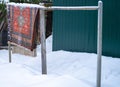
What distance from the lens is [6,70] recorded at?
21.7 ft

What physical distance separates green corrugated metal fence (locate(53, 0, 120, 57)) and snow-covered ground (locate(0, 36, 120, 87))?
310 millimetres

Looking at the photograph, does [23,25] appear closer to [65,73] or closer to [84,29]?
[65,73]

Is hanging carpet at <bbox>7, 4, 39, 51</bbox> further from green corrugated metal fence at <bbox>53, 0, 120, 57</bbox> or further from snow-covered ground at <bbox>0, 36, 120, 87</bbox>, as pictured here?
green corrugated metal fence at <bbox>53, 0, 120, 57</bbox>

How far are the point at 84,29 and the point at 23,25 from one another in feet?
5.64

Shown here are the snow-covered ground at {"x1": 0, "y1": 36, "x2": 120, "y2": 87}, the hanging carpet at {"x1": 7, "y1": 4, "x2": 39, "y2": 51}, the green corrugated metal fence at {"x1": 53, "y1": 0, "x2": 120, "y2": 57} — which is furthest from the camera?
the green corrugated metal fence at {"x1": 53, "y1": 0, "x2": 120, "y2": 57}

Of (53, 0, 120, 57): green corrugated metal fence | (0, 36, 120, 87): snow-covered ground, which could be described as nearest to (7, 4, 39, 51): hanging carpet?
(0, 36, 120, 87): snow-covered ground

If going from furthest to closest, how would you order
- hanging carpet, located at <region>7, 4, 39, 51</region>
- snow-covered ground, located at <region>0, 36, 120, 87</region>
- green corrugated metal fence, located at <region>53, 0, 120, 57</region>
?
green corrugated metal fence, located at <region>53, 0, 120, 57</region> < hanging carpet, located at <region>7, 4, 39, 51</region> < snow-covered ground, located at <region>0, 36, 120, 87</region>

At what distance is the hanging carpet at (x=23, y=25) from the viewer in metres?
6.30

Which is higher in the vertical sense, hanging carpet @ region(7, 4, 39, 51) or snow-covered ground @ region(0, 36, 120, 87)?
hanging carpet @ region(7, 4, 39, 51)

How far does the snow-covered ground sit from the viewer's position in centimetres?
543

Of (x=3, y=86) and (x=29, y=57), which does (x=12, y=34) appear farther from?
(x=3, y=86)

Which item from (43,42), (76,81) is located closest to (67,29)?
(43,42)

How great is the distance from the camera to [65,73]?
20.9 feet

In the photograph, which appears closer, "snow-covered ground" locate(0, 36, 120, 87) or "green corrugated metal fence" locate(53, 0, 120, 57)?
"snow-covered ground" locate(0, 36, 120, 87)
